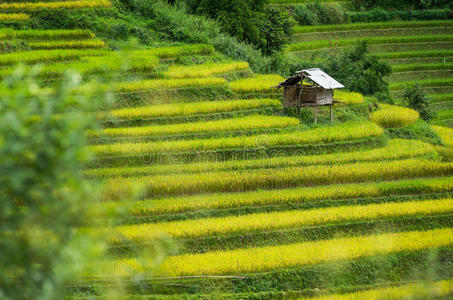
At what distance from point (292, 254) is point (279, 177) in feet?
10.5

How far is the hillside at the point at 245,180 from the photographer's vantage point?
12555mm

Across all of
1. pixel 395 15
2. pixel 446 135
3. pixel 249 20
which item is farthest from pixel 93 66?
pixel 395 15

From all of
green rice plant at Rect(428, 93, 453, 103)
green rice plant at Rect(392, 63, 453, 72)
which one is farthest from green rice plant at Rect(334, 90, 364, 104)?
green rice plant at Rect(392, 63, 453, 72)

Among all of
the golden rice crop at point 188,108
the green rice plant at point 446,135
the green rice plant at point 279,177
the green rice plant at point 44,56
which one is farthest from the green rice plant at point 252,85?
the green rice plant at point 446,135

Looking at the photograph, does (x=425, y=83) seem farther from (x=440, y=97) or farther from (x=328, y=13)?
(x=328, y=13)

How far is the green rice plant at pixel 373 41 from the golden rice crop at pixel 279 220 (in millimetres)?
19971

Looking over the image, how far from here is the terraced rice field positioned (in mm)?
33062

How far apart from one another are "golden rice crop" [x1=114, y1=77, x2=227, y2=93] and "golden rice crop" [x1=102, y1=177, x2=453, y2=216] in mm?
5321

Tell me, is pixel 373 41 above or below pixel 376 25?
below

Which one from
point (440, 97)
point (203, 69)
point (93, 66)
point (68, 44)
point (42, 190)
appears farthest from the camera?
point (440, 97)

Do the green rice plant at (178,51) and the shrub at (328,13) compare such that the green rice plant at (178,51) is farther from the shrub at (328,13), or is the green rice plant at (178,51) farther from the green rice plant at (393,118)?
the shrub at (328,13)

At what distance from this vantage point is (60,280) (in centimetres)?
508

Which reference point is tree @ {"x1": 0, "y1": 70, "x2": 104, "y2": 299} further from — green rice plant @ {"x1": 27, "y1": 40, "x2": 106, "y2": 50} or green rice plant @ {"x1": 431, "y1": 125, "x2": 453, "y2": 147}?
green rice plant @ {"x1": 431, "y1": 125, "x2": 453, "y2": 147}

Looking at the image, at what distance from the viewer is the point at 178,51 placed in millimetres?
22562
